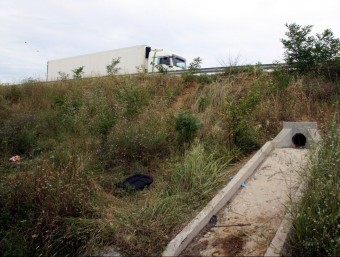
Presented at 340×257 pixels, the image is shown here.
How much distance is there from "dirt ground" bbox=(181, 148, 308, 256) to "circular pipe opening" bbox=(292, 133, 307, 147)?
126 centimetres

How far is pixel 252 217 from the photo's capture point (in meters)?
4.96

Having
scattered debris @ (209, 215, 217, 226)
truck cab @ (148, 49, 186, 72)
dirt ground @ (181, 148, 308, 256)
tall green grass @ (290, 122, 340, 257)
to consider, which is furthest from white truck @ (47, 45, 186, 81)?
tall green grass @ (290, 122, 340, 257)

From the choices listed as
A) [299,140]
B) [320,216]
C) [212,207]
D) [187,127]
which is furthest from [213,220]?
[299,140]

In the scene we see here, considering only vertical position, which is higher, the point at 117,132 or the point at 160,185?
the point at 117,132

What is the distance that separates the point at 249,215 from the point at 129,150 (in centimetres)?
309

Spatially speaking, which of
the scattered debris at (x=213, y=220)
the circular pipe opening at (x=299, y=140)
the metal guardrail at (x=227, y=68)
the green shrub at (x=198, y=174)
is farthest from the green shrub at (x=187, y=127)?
the metal guardrail at (x=227, y=68)

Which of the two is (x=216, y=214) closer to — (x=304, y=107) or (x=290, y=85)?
(x=304, y=107)

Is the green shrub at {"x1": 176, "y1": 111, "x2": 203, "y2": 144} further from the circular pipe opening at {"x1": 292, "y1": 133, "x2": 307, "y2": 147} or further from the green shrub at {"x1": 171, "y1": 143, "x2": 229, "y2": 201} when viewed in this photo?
the circular pipe opening at {"x1": 292, "y1": 133, "x2": 307, "y2": 147}

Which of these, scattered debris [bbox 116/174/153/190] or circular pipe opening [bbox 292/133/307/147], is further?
circular pipe opening [bbox 292/133/307/147]

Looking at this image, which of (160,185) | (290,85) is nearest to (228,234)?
(160,185)

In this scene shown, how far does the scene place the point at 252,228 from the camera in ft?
15.4

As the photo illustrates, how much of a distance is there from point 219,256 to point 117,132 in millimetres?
4220

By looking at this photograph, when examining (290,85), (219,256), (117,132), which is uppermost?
(290,85)

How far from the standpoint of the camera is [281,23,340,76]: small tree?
1042cm
